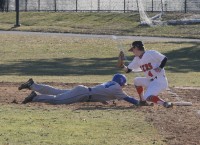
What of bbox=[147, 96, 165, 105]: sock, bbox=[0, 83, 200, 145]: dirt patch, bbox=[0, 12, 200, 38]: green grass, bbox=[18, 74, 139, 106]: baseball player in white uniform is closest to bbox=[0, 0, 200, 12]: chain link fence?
bbox=[0, 12, 200, 38]: green grass

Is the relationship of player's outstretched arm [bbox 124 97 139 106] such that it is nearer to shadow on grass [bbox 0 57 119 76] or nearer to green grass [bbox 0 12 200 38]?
shadow on grass [bbox 0 57 119 76]

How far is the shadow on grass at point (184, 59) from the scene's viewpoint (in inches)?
1028

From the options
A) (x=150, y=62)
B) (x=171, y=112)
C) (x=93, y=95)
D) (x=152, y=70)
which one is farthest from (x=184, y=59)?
(x=171, y=112)

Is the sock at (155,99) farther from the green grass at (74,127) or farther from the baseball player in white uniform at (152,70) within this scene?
the green grass at (74,127)

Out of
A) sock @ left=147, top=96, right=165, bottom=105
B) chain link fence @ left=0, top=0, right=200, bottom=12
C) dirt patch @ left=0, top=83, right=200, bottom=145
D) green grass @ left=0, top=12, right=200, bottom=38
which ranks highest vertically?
chain link fence @ left=0, top=0, right=200, bottom=12

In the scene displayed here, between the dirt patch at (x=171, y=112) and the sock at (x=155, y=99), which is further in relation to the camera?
the sock at (x=155, y=99)

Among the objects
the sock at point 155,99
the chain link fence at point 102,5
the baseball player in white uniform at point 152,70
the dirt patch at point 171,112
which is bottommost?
the dirt patch at point 171,112

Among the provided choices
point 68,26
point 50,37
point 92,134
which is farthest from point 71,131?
point 68,26

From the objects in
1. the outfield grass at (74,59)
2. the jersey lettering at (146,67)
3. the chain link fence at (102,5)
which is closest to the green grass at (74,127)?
the jersey lettering at (146,67)

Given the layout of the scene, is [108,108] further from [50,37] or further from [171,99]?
[50,37]

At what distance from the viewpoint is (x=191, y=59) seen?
99.6ft

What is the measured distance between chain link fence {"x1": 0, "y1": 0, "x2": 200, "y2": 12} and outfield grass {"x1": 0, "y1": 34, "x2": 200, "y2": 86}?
20684mm

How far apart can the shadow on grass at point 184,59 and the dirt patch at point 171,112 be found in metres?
8.10

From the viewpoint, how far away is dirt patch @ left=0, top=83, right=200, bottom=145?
10227mm
